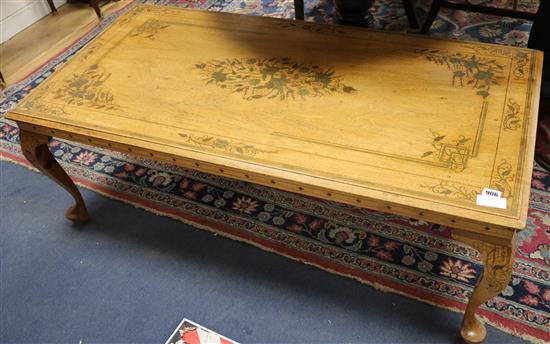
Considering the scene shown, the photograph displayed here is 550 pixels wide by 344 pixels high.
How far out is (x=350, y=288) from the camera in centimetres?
169

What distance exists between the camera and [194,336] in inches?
63.6

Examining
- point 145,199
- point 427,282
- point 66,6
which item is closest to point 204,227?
point 145,199

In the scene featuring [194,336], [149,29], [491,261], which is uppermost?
[149,29]

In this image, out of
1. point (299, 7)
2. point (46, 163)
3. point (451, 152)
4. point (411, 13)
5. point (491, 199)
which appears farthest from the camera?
point (411, 13)

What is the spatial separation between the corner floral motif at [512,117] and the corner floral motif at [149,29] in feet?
4.68

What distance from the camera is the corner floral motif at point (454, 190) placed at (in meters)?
1.24

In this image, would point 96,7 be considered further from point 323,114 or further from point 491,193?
point 491,193

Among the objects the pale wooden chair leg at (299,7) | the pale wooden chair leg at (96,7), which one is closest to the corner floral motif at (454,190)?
the pale wooden chair leg at (299,7)

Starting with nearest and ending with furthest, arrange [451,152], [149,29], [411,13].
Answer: [451,152]
[149,29]
[411,13]

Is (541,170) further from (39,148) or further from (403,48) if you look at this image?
(39,148)

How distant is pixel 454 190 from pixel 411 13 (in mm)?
1881

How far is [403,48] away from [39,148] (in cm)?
145

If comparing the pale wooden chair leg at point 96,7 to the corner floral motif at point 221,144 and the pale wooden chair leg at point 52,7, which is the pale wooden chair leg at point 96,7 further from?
the corner floral motif at point 221,144

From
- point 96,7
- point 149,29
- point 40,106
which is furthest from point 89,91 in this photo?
point 96,7
